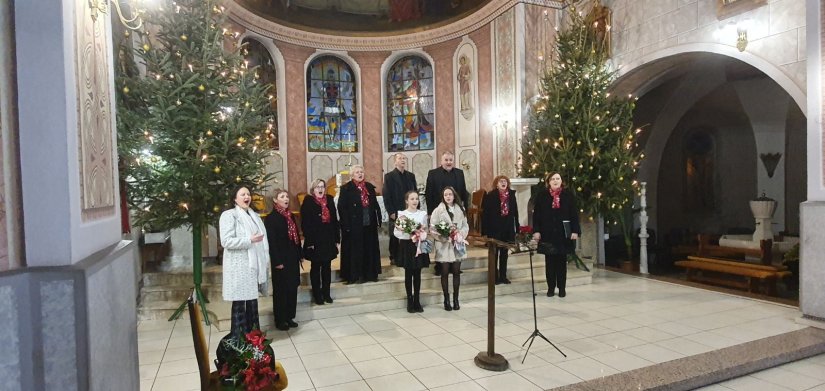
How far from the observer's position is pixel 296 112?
12266 mm

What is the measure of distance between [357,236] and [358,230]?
0.08 meters

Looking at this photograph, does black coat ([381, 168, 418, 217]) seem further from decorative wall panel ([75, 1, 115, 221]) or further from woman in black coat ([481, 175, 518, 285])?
decorative wall panel ([75, 1, 115, 221])

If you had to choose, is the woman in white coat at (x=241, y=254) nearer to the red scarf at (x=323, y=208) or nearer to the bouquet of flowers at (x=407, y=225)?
the red scarf at (x=323, y=208)

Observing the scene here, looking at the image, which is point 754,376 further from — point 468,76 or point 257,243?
point 468,76

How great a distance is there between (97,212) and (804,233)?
6605 mm

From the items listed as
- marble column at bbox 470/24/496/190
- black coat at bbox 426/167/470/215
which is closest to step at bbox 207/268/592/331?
black coat at bbox 426/167/470/215

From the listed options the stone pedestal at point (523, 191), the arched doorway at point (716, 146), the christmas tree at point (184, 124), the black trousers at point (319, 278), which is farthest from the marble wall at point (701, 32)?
the christmas tree at point (184, 124)

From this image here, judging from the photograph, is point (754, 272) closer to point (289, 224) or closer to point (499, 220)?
point (499, 220)

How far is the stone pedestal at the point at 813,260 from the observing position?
5.12 m

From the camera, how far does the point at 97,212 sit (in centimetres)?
240

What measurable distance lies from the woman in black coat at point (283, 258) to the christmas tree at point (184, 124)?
1.00 m

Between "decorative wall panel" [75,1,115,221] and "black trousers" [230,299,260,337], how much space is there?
7.07 feet

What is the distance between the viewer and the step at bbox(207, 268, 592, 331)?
18.2 ft

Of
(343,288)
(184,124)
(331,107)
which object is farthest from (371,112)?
(184,124)
